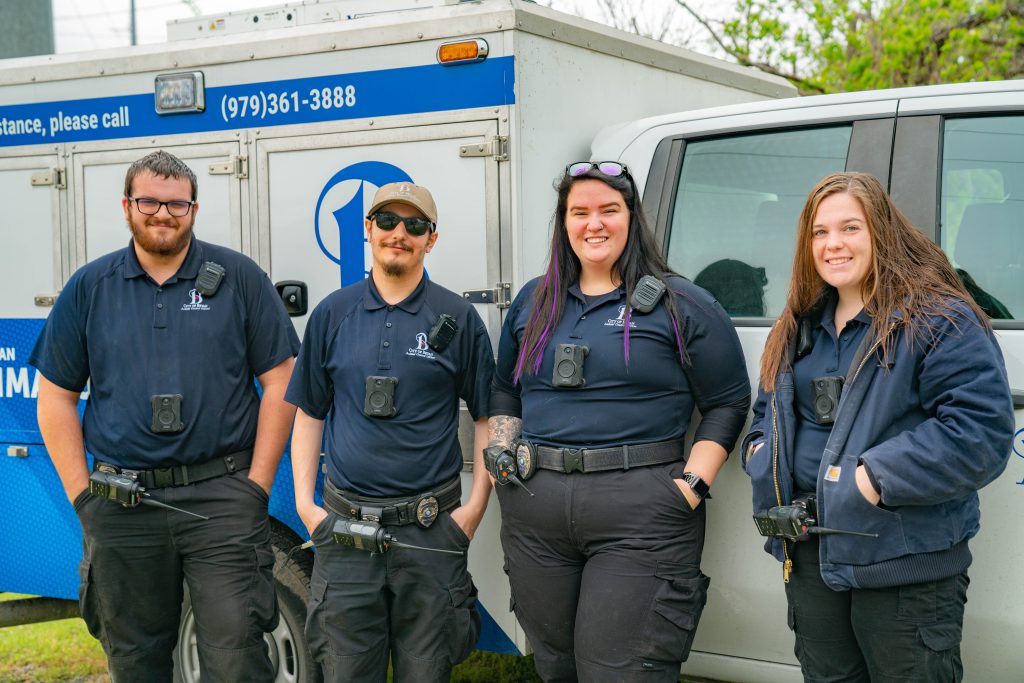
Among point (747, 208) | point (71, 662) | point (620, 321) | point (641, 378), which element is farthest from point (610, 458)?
point (71, 662)

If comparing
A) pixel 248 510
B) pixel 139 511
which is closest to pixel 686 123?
pixel 248 510

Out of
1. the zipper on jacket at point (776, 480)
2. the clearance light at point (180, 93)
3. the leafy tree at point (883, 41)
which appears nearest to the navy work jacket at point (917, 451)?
the zipper on jacket at point (776, 480)

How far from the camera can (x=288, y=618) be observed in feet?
12.0

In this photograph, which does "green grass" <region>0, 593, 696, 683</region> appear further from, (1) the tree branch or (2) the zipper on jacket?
(1) the tree branch

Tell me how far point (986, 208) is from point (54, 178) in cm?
323

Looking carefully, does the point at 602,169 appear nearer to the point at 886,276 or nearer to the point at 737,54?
the point at 886,276

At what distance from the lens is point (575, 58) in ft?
11.4

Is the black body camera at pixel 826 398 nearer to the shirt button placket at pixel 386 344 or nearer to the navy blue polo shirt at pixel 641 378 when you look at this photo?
the navy blue polo shirt at pixel 641 378

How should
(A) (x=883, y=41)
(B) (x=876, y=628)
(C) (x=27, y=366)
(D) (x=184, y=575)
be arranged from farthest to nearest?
1. (A) (x=883, y=41)
2. (C) (x=27, y=366)
3. (D) (x=184, y=575)
4. (B) (x=876, y=628)

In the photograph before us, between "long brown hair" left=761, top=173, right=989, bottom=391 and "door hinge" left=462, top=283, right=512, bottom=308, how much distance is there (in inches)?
37.5

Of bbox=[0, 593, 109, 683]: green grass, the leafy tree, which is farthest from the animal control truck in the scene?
the leafy tree

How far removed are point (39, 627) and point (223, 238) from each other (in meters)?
2.98

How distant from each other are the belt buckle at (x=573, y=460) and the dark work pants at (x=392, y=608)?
0.47 m

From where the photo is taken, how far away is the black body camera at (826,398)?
2506 millimetres
